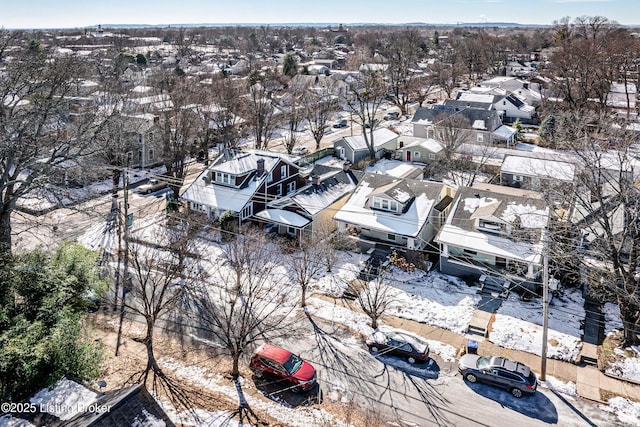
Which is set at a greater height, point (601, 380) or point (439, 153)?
point (439, 153)

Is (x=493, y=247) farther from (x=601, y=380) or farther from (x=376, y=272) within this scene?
(x=601, y=380)

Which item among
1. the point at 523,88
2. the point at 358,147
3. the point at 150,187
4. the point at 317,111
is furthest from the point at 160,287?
the point at 523,88

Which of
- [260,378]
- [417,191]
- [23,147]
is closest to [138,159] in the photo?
[23,147]

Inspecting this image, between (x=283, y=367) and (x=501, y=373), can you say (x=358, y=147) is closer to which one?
(x=501, y=373)

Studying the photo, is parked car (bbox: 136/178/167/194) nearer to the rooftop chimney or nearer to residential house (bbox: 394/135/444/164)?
the rooftop chimney

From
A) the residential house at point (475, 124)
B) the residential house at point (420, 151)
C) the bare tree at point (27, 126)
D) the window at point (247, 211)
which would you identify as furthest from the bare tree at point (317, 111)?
the bare tree at point (27, 126)
